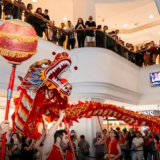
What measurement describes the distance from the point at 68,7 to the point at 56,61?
11221mm

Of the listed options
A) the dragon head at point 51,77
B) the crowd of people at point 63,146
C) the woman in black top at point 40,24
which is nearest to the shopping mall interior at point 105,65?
the woman in black top at point 40,24

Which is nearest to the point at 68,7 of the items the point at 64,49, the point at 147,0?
the point at 147,0

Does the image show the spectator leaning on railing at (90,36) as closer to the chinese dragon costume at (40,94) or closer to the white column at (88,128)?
the white column at (88,128)

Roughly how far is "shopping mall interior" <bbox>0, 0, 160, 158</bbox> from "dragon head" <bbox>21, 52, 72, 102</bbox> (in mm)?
2142

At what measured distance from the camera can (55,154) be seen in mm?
3838

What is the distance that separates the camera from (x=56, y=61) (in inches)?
157

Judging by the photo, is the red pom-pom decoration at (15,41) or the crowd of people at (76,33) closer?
the red pom-pom decoration at (15,41)

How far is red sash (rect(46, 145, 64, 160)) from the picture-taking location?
3.80m

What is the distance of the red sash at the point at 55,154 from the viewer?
3804 mm

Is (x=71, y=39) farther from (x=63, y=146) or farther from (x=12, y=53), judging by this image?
(x=12, y=53)

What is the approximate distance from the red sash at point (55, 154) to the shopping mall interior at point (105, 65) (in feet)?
10.3

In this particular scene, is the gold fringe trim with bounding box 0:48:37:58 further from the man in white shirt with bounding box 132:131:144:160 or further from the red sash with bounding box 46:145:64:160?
the man in white shirt with bounding box 132:131:144:160

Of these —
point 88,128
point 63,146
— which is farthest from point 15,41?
point 88,128

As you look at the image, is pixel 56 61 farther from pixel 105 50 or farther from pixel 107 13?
pixel 107 13
